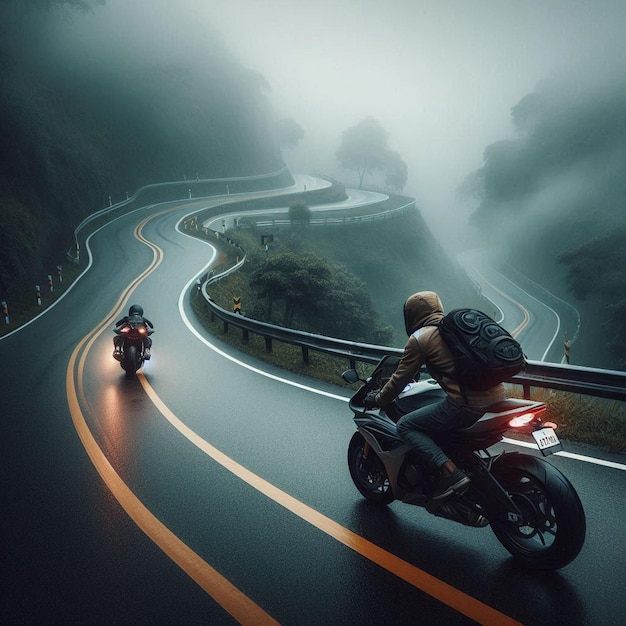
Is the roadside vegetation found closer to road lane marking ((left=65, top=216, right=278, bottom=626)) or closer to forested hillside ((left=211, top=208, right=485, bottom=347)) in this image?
forested hillside ((left=211, top=208, right=485, bottom=347))

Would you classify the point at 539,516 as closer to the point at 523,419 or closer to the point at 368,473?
the point at 523,419

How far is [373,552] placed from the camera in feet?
12.5

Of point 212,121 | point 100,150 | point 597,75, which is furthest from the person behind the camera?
point 597,75

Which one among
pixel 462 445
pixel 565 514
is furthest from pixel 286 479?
pixel 565 514

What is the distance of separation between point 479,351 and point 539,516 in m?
1.30

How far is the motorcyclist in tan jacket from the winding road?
75 cm

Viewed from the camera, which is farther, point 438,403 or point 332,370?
point 332,370

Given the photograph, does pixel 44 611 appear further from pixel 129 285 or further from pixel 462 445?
pixel 129 285

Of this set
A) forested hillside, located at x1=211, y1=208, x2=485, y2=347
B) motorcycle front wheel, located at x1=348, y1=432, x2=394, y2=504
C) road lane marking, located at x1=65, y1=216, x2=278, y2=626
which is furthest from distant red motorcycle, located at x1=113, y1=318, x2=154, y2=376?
forested hillside, located at x1=211, y1=208, x2=485, y2=347

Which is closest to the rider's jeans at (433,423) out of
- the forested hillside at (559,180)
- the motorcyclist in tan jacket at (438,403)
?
the motorcyclist in tan jacket at (438,403)

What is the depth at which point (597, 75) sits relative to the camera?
97.0 metres

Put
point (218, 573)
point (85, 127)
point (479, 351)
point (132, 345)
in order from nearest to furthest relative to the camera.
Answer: point (479, 351), point (218, 573), point (132, 345), point (85, 127)

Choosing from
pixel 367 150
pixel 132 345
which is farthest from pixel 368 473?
pixel 367 150

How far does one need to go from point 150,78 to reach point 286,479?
71971mm
